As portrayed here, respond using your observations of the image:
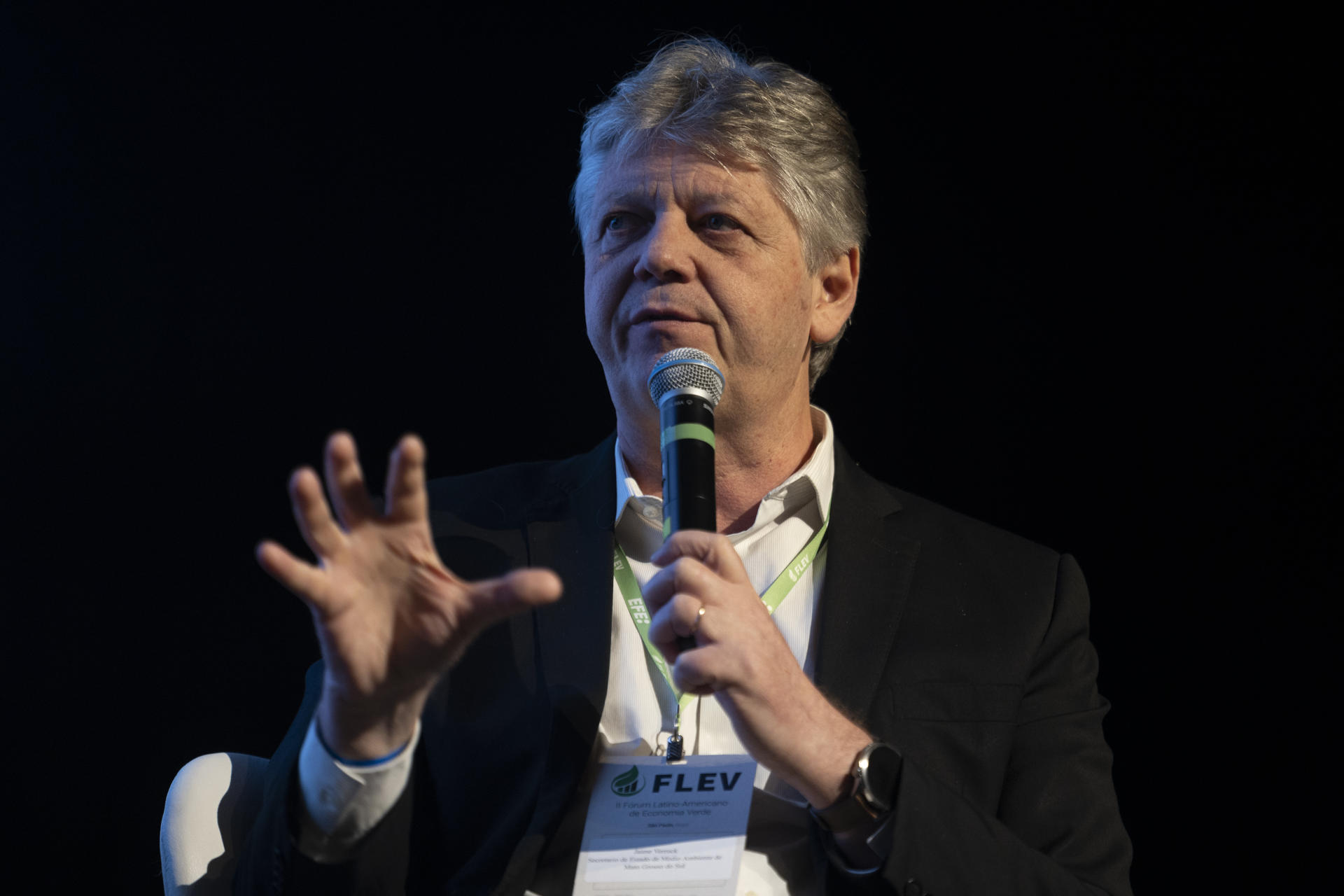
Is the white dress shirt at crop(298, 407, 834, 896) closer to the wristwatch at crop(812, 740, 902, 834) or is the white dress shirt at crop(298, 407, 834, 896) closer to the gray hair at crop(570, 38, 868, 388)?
the wristwatch at crop(812, 740, 902, 834)

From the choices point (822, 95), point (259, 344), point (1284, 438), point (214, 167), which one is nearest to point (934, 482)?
point (1284, 438)

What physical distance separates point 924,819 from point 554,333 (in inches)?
69.5

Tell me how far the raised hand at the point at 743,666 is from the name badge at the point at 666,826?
0.75 feet

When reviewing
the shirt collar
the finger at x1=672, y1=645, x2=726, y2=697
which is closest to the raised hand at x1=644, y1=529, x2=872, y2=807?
the finger at x1=672, y1=645, x2=726, y2=697

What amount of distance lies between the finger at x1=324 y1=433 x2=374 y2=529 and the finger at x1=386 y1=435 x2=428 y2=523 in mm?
30

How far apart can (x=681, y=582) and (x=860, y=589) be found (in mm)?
775

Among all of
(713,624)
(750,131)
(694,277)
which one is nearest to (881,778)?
(713,624)

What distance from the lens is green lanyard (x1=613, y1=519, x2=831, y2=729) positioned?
1.97 metres

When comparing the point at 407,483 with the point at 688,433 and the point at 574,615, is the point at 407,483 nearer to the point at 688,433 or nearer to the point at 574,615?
the point at 688,433

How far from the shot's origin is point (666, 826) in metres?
1.77

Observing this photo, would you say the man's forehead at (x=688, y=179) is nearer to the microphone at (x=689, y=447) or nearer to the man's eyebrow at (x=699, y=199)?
the man's eyebrow at (x=699, y=199)

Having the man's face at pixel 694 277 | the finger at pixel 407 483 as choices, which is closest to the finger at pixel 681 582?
the finger at pixel 407 483

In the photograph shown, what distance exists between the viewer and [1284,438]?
2670 millimetres

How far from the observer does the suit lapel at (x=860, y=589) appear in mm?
1919
